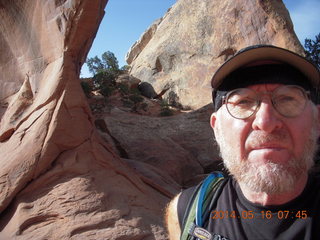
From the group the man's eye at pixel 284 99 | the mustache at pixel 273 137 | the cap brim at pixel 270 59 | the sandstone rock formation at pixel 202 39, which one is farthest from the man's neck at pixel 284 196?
the sandstone rock formation at pixel 202 39

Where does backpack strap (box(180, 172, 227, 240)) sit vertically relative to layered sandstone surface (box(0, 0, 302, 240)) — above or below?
below

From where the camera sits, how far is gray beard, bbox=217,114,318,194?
4.17 ft

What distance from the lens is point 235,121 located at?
1.37 metres

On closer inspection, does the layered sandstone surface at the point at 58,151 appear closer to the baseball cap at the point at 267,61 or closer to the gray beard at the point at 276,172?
the gray beard at the point at 276,172

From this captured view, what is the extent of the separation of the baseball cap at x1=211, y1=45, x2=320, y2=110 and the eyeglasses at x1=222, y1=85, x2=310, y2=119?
86mm

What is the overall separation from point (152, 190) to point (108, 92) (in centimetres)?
839

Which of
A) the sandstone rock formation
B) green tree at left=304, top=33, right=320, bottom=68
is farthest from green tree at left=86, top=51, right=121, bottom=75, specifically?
green tree at left=304, top=33, right=320, bottom=68

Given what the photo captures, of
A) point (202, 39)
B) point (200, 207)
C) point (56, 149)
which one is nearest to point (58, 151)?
point (56, 149)

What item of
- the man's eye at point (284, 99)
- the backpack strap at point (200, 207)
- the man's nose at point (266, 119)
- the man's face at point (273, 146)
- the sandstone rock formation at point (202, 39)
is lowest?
the backpack strap at point (200, 207)

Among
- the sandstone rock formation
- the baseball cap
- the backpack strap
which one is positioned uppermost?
the sandstone rock formation

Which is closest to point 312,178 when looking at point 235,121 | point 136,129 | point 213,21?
point 235,121

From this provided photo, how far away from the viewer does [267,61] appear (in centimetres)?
144

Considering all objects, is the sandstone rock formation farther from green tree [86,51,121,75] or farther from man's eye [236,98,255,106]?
man's eye [236,98,255,106]

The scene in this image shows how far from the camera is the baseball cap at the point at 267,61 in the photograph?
4.48 ft
